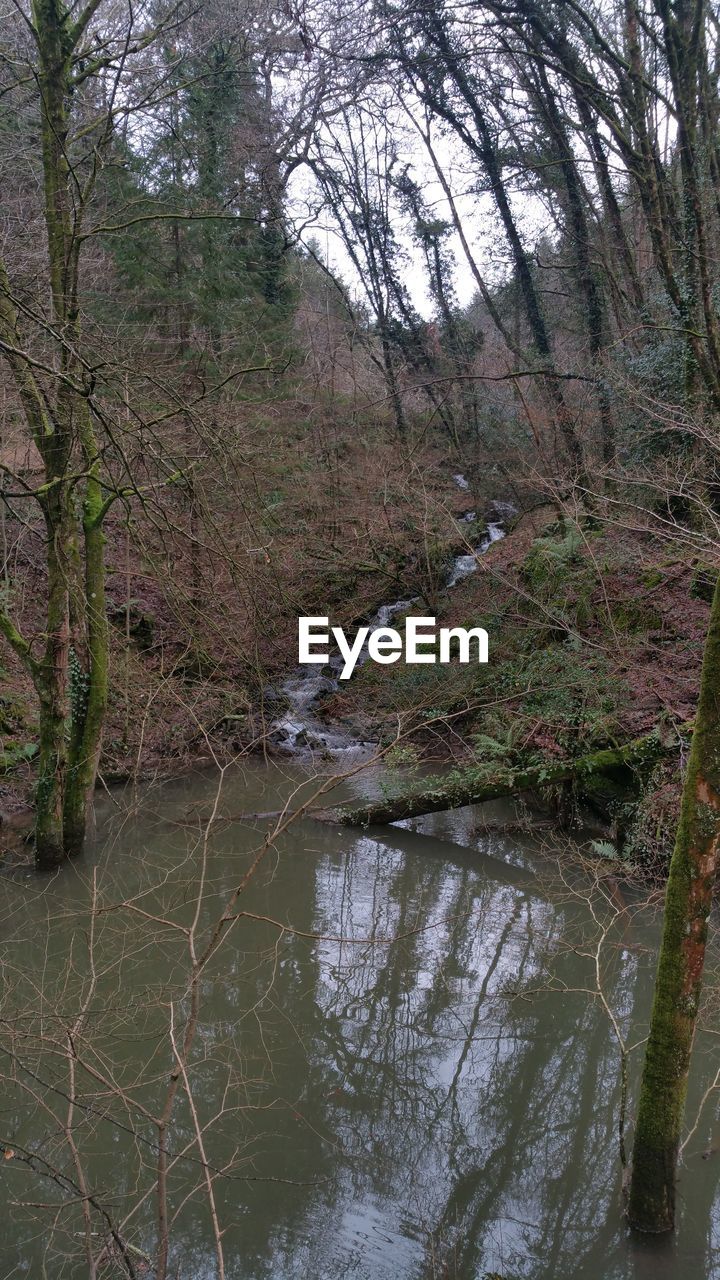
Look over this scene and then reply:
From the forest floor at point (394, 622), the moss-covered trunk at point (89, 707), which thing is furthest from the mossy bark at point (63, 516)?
the forest floor at point (394, 622)

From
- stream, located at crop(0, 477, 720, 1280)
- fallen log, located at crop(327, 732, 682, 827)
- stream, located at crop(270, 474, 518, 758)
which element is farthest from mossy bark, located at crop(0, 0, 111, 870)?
fallen log, located at crop(327, 732, 682, 827)

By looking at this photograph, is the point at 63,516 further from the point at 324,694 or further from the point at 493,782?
the point at 324,694

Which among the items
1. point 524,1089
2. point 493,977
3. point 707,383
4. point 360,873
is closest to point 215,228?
point 707,383

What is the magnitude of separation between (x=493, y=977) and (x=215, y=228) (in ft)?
50.0

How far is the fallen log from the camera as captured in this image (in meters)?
8.84

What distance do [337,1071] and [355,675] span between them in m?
9.37

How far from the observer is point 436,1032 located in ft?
20.6

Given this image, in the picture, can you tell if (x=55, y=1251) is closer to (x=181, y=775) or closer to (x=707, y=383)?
(x=181, y=775)

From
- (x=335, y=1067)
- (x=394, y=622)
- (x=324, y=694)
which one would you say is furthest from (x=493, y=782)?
(x=394, y=622)

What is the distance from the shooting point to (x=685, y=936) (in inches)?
143

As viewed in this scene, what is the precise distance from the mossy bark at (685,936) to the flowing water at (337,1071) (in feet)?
2.67

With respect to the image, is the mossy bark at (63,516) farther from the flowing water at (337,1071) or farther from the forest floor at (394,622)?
the flowing water at (337,1071)

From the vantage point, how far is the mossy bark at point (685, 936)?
3578 millimetres

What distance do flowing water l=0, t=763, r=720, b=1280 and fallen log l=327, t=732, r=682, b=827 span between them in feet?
2.43
